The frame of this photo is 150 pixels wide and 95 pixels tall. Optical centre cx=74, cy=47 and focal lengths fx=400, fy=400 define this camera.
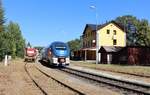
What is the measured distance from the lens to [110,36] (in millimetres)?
95188

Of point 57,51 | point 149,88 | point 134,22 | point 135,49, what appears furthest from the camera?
point 134,22

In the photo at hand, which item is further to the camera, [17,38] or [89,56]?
[17,38]

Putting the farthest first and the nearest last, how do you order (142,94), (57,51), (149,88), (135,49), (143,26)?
(143,26)
(135,49)
(57,51)
(149,88)
(142,94)

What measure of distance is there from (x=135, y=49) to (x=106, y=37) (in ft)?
115

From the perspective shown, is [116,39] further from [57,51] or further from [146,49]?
[57,51]

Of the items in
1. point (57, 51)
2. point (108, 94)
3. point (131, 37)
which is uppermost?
point (131, 37)

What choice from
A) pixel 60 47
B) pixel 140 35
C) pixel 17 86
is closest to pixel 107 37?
pixel 140 35

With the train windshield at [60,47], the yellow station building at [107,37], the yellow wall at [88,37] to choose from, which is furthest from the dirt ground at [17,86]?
the yellow wall at [88,37]

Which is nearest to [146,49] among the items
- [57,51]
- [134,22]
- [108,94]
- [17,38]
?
[57,51]

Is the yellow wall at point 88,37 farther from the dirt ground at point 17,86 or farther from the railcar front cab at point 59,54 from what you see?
the dirt ground at point 17,86

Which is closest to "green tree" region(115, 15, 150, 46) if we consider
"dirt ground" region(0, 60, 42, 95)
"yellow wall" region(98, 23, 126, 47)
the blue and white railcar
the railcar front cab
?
"yellow wall" region(98, 23, 126, 47)

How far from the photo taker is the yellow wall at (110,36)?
9325 centimetres

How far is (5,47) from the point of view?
63438 millimetres

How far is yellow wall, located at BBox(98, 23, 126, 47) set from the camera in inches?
3671
